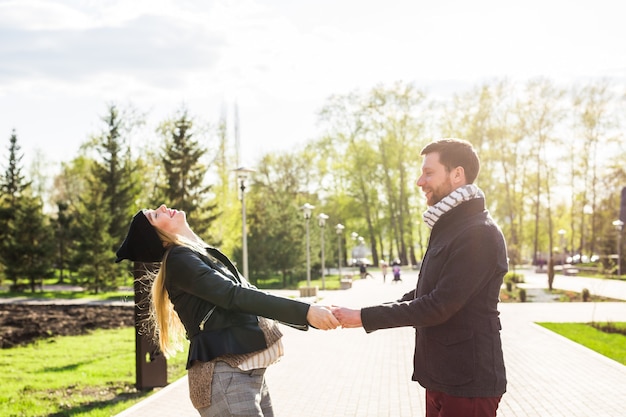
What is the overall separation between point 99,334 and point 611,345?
35.0 ft

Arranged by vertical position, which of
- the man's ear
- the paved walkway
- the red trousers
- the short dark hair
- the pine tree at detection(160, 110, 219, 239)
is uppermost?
the pine tree at detection(160, 110, 219, 239)

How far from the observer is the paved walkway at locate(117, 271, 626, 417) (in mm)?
7629

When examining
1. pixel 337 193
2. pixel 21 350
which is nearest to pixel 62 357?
pixel 21 350

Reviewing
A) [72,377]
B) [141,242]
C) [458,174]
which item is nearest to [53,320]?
[72,377]

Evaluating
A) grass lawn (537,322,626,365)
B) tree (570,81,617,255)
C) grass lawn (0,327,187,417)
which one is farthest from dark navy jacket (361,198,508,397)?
tree (570,81,617,255)

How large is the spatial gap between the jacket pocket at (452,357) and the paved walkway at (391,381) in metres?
4.40

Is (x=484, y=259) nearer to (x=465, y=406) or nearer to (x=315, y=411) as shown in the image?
(x=465, y=406)

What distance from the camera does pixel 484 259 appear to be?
3.08 m

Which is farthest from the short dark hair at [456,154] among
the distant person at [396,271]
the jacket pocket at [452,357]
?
the distant person at [396,271]

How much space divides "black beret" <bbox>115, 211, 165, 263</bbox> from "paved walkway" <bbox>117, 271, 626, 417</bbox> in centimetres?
426

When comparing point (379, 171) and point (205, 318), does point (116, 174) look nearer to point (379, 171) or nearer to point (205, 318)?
point (379, 171)

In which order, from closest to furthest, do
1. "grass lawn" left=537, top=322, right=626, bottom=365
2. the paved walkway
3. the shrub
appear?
the paved walkway < "grass lawn" left=537, top=322, right=626, bottom=365 < the shrub

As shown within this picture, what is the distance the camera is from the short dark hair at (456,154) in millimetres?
3256

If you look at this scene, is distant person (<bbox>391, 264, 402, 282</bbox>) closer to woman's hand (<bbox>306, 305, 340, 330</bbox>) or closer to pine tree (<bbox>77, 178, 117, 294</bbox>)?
pine tree (<bbox>77, 178, 117, 294</bbox>)
